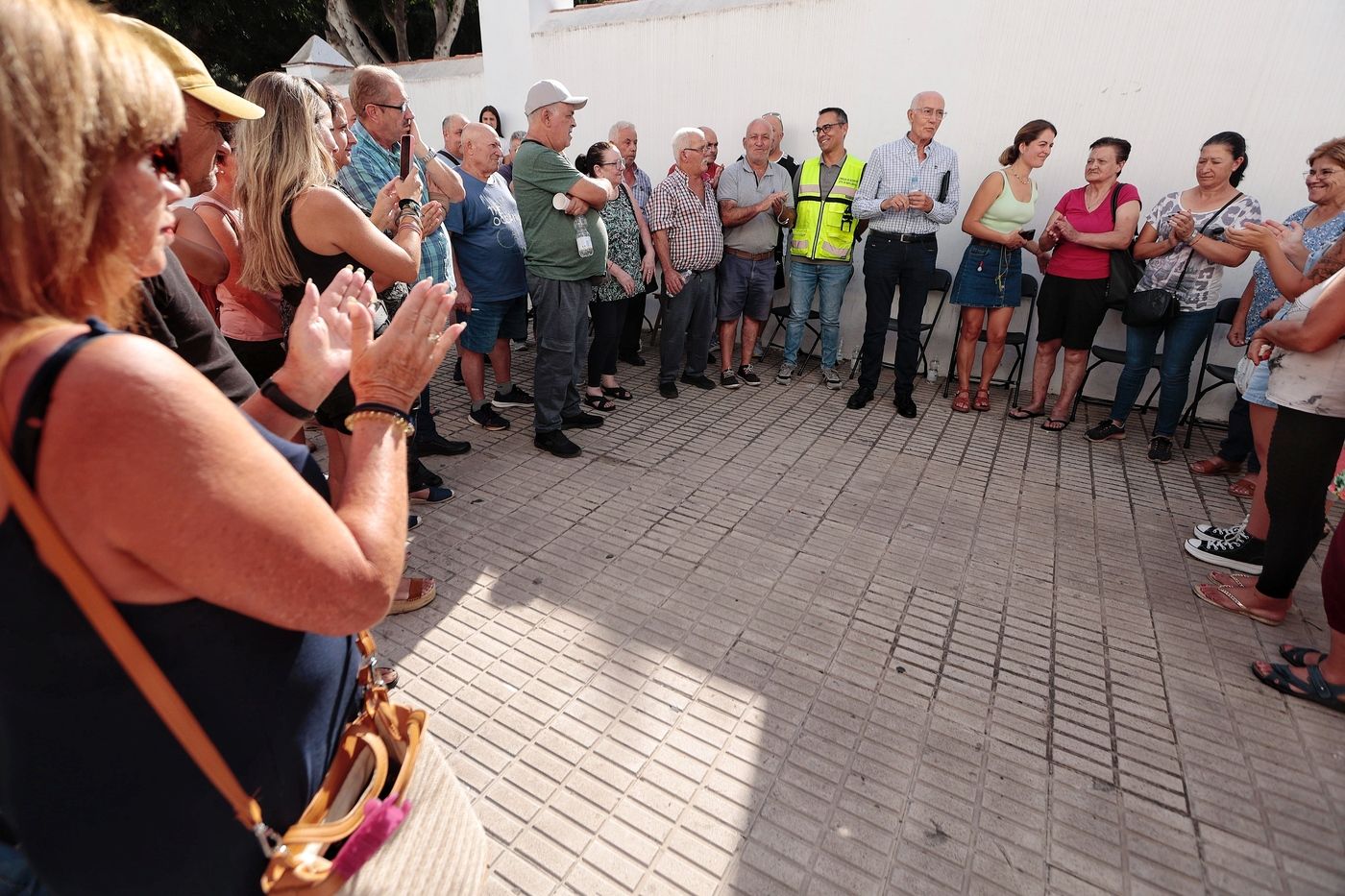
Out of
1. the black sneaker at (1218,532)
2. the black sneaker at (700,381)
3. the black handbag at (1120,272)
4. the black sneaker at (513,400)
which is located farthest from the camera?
the black sneaker at (700,381)

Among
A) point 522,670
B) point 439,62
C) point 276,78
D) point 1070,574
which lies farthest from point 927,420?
point 439,62

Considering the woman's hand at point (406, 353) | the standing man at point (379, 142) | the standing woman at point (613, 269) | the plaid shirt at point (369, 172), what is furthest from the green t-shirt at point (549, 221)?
the woman's hand at point (406, 353)

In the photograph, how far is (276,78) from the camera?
229 centimetres

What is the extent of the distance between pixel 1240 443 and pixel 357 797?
549cm

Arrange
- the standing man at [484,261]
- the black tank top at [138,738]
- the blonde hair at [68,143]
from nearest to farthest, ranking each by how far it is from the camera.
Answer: the blonde hair at [68,143], the black tank top at [138,738], the standing man at [484,261]

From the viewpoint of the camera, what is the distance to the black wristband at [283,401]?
1.30m

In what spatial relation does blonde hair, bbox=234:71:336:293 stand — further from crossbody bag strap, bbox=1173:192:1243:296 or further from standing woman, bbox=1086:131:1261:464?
crossbody bag strap, bbox=1173:192:1243:296

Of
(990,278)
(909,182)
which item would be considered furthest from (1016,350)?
(909,182)

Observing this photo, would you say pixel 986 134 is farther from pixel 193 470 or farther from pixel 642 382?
pixel 193 470

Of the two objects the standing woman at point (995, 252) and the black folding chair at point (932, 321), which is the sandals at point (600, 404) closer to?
the black folding chair at point (932, 321)

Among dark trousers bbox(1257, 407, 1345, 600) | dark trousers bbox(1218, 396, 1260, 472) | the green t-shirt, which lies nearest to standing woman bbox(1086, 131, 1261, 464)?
dark trousers bbox(1218, 396, 1260, 472)

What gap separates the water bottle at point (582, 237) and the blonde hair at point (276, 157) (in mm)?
1892

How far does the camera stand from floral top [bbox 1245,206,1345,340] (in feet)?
11.7

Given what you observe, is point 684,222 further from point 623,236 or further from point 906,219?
point 906,219
